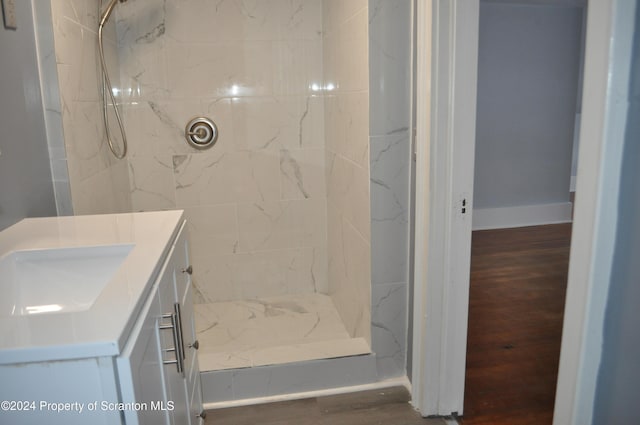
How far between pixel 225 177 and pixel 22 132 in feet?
4.51

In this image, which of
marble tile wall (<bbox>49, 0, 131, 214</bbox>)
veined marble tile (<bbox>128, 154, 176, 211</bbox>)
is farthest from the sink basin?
veined marble tile (<bbox>128, 154, 176, 211</bbox>)

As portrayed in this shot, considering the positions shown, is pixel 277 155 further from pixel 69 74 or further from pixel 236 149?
pixel 69 74

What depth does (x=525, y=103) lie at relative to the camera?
15.3 ft

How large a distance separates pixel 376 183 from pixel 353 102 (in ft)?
1.47

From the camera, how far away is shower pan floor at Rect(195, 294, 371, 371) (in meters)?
2.20

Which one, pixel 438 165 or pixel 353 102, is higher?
pixel 353 102

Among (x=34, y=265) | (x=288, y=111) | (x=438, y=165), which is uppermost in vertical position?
(x=288, y=111)

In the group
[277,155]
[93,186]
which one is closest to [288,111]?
[277,155]

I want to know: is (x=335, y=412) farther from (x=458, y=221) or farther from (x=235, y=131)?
(x=235, y=131)

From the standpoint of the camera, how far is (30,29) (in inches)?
68.3

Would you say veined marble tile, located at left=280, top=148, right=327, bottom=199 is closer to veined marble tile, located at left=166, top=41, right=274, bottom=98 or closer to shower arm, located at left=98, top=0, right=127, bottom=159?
veined marble tile, located at left=166, top=41, right=274, bottom=98

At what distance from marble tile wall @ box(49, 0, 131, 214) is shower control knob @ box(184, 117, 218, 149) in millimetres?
475

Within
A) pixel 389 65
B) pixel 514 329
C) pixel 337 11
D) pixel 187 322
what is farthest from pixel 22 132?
pixel 514 329

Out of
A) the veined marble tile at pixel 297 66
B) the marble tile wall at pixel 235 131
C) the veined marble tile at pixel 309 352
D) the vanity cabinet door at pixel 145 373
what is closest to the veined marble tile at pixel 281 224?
the marble tile wall at pixel 235 131
